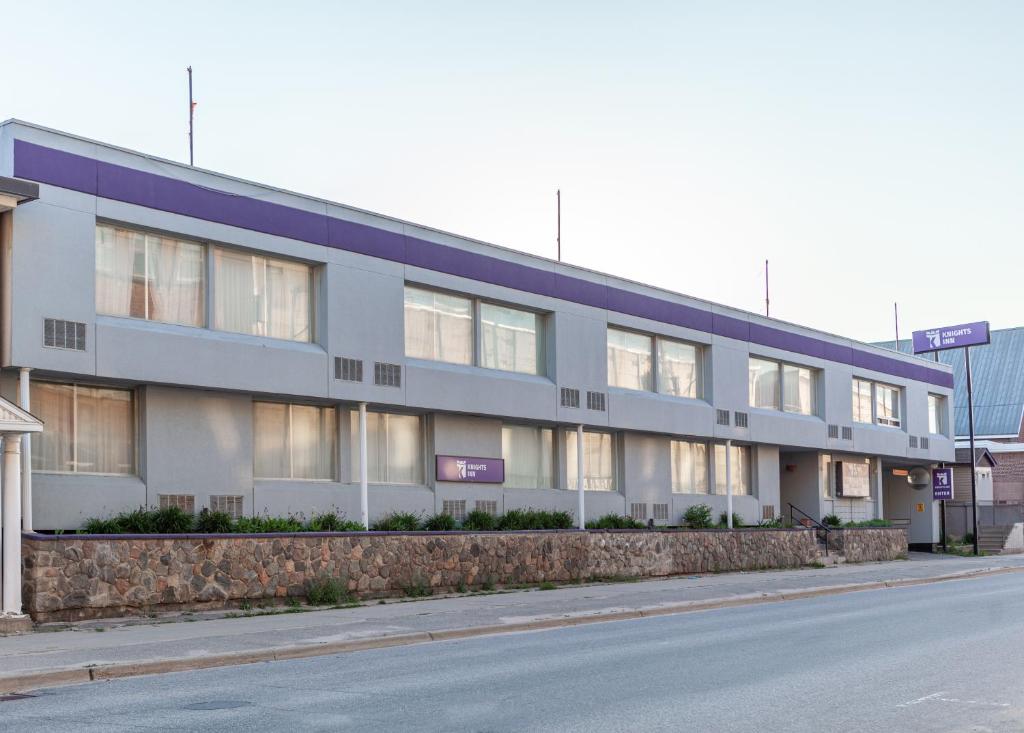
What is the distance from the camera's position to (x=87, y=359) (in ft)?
66.4

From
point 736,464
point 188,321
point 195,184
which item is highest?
point 195,184

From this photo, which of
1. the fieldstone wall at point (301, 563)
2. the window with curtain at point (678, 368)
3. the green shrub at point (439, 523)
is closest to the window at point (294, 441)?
the fieldstone wall at point (301, 563)

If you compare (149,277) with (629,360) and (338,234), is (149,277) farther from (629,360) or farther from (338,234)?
(629,360)

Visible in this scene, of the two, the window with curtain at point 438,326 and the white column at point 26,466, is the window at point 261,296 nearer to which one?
the window with curtain at point 438,326

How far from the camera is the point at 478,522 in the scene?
2759 cm

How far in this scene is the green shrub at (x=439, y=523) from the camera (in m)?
26.6

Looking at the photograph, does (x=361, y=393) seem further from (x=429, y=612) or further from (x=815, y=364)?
(x=815, y=364)

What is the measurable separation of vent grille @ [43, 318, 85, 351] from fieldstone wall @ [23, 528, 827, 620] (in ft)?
10.9

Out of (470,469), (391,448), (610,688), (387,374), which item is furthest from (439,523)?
(610,688)

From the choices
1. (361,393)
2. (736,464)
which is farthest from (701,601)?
(736,464)

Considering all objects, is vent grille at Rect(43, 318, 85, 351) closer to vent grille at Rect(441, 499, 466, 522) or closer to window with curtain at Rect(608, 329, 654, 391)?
vent grille at Rect(441, 499, 466, 522)

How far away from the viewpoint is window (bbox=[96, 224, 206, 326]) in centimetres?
2125

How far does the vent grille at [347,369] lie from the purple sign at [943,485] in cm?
3293

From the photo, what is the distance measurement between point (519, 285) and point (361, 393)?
6.49m
